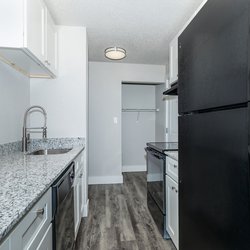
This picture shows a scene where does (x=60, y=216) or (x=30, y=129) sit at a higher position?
(x=30, y=129)

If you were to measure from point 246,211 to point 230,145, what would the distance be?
0.23 meters

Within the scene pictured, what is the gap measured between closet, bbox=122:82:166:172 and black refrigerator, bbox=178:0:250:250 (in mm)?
3351

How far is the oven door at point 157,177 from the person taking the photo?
1.83m

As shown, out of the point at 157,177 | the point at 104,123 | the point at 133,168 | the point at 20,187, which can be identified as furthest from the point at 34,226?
the point at 133,168

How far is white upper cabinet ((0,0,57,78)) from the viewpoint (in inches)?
51.1

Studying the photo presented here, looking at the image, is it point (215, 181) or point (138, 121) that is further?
point (138, 121)

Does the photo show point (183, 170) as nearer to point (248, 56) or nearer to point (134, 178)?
point (248, 56)

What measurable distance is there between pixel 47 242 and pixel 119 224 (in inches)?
55.6

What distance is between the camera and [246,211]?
63 centimetres

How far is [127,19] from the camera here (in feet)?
7.02

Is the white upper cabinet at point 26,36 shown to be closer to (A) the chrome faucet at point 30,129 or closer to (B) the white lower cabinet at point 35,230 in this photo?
(A) the chrome faucet at point 30,129

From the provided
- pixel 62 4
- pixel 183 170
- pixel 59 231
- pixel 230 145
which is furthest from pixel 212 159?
pixel 62 4

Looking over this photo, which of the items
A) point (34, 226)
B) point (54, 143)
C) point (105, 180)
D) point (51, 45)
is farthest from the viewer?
point (105, 180)

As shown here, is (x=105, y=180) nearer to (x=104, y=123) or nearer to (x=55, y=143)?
(x=104, y=123)
